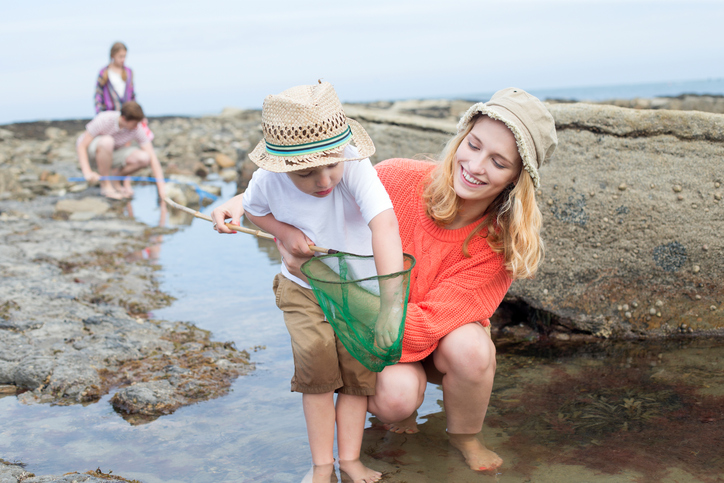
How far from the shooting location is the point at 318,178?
215cm

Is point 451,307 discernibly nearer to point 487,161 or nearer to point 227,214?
point 487,161

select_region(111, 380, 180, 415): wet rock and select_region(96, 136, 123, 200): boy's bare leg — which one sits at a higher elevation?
select_region(96, 136, 123, 200): boy's bare leg

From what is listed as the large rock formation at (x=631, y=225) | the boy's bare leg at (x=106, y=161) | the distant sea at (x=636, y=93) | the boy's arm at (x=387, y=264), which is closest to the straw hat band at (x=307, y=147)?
the boy's arm at (x=387, y=264)

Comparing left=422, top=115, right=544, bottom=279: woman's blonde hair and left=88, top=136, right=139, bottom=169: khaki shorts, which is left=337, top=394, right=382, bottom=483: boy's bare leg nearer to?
left=422, top=115, right=544, bottom=279: woman's blonde hair

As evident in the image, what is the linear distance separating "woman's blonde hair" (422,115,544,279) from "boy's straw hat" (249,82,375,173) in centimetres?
47

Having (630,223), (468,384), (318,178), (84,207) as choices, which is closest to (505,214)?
(468,384)

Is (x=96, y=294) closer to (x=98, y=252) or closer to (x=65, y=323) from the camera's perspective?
(x=65, y=323)

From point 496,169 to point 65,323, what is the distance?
8.29 ft

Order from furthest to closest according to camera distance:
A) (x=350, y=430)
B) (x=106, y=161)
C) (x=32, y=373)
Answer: (x=106, y=161) → (x=32, y=373) → (x=350, y=430)

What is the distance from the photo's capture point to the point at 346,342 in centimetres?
223

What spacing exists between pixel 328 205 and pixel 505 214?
73cm

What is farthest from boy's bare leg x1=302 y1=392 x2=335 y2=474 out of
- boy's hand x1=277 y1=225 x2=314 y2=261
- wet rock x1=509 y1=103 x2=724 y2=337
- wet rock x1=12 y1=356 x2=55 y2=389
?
A: wet rock x1=509 y1=103 x2=724 y2=337

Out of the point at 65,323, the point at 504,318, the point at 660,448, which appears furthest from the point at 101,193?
the point at 660,448

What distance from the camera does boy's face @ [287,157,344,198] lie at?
7.02 ft
